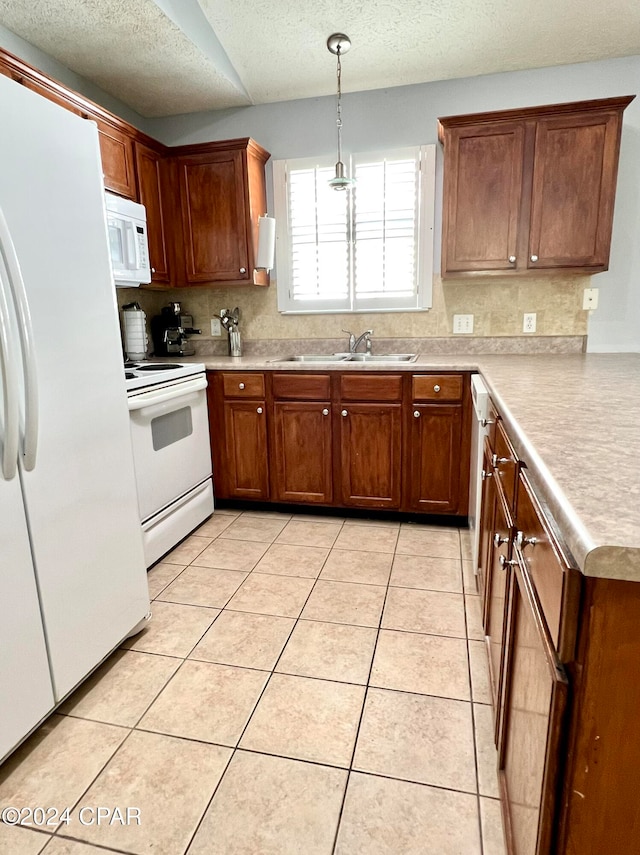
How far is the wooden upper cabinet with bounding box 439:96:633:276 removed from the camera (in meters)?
2.47

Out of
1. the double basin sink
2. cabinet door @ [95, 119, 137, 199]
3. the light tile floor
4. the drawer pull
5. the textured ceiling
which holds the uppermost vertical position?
the textured ceiling

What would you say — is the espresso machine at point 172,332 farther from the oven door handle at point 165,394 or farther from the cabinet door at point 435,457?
the cabinet door at point 435,457

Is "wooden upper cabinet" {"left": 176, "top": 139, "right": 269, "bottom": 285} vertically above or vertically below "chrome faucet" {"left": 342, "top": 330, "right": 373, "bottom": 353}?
above

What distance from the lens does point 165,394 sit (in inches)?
94.3

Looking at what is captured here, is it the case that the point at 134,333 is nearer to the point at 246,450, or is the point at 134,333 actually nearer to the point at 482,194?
the point at 246,450

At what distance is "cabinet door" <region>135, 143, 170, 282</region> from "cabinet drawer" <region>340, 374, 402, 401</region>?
52.9 inches

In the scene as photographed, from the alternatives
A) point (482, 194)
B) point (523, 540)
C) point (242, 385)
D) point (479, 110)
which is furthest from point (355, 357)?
point (523, 540)

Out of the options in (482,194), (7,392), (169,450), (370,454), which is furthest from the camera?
(370,454)

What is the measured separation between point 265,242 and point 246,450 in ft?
4.10

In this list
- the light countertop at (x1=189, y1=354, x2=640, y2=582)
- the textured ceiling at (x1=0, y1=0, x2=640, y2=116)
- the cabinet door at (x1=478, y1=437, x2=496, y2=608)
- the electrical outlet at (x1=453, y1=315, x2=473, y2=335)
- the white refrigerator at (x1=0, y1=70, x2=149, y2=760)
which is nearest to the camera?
the light countertop at (x1=189, y1=354, x2=640, y2=582)

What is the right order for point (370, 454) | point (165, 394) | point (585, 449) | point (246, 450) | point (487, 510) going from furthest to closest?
point (246, 450)
point (370, 454)
point (165, 394)
point (487, 510)
point (585, 449)

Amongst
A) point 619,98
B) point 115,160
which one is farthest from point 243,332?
point 619,98

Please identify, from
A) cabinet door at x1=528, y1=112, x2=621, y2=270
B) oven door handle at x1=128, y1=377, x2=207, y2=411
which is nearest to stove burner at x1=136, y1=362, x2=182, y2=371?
oven door handle at x1=128, y1=377, x2=207, y2=411

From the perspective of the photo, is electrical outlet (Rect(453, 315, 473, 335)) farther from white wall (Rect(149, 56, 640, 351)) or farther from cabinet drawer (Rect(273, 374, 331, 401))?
cabinet drawer (Rect(273, 374, 331, 401))
